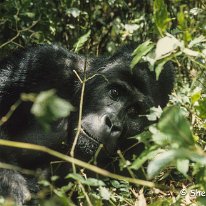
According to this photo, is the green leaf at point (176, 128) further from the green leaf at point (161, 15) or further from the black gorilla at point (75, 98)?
the black gorilla at point (75, 98)

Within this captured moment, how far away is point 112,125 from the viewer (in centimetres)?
340

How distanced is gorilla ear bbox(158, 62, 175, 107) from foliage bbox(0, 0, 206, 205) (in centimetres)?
10

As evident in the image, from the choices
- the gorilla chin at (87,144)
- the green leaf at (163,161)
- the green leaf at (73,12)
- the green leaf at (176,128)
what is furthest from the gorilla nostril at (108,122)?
the green leaf at (176,128)

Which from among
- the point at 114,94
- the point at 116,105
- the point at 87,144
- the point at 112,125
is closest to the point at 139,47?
the point at 112,125

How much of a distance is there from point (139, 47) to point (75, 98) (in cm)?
190

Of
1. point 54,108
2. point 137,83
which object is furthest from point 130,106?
point 54,108

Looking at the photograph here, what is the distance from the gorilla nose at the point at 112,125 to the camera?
11.1 ft

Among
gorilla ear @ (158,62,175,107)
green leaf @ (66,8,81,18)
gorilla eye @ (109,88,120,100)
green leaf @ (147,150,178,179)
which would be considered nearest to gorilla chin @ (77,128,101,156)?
gorilla eye @ (109,88,120,100)

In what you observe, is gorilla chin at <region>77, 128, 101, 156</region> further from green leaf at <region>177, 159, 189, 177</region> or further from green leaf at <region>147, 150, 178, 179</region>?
green leaf at <region>147, 150, 178, 179</region>

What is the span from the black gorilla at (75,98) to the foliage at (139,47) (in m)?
0.19

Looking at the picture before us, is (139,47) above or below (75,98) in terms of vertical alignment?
above

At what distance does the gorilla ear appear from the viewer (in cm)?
418

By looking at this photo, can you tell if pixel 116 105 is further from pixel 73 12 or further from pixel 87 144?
pixel 73 12

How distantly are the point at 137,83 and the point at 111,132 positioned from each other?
727 millimetres
